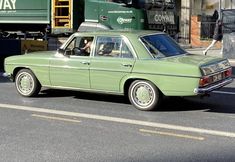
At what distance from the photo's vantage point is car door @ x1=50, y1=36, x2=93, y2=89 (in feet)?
29.9

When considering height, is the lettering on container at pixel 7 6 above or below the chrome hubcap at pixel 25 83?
above

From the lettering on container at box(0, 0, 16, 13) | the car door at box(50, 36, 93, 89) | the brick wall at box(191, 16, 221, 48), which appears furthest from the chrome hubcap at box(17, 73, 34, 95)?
the brick wall at box(191, 16, 221, 48)

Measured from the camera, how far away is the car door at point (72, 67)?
9102 millimetres

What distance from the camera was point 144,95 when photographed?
27.8 feet

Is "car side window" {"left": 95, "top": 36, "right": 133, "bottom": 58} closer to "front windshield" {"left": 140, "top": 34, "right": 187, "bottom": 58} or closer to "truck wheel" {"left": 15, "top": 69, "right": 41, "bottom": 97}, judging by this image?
"front windshield" {"left": 140, "top": 34, "right": 187, "bottom": 58}

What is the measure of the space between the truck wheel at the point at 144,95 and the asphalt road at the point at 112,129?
137 millimetres

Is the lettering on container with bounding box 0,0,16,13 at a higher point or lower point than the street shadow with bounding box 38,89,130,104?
higher

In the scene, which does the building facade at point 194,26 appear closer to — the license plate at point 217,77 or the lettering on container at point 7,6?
the lettering on container at point 7,6

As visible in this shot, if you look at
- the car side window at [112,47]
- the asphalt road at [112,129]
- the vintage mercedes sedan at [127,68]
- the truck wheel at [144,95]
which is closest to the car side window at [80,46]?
the vintage mercedes sedan at [127,68]

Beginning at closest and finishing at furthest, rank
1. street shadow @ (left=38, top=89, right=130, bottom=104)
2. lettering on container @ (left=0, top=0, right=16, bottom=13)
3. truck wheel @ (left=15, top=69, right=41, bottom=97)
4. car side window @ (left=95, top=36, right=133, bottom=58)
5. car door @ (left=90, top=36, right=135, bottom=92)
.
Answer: car door @ (left=90, top=36, right=135, bottom=92), car side window @ (left=95, top=36, right=133, bottom=58), street shadow @ (left=38, top=89, right=130, bottom=104), truck wheel @ (left=15, top=69, right=41, bottom=97), lettering on container @ (left=0, top=0, right=16, bottom=13)

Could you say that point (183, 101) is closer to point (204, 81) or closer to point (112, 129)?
point (204, 81)

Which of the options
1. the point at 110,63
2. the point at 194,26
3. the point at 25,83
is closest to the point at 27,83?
the point at 25,83

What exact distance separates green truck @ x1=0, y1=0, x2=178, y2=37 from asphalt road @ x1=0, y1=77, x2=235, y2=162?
5.75m

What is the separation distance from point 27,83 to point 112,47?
2050 millimetres
